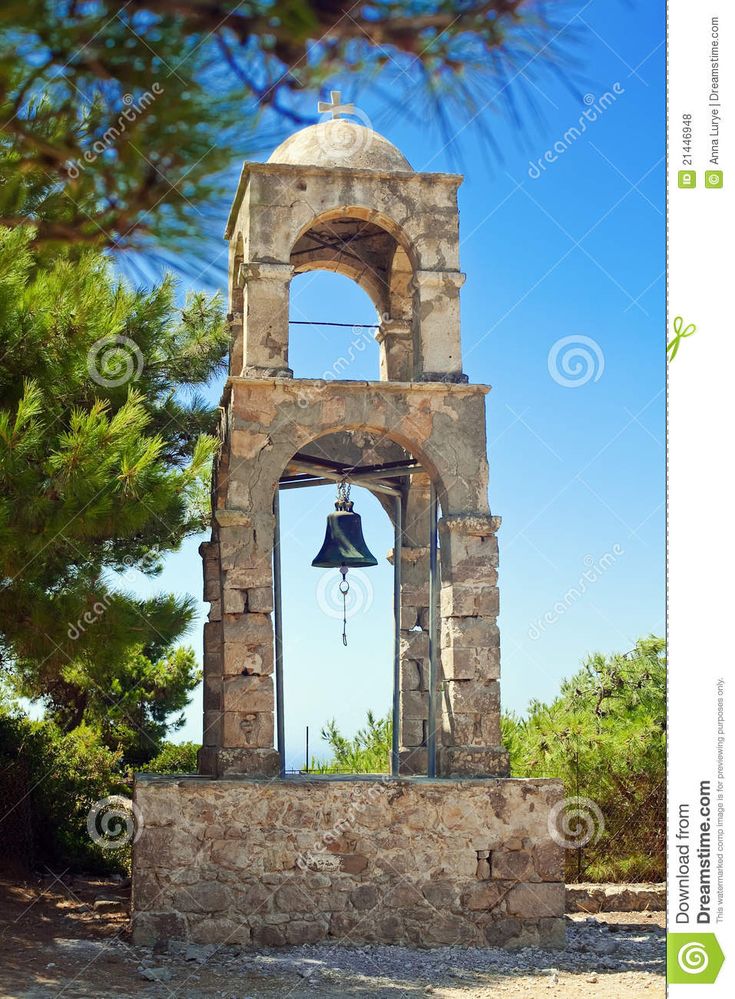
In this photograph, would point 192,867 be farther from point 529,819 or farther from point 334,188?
point 334,188

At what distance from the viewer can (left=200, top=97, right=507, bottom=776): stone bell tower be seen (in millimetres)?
8891

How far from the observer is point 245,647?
28.9 ft

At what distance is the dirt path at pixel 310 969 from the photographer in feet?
23.9

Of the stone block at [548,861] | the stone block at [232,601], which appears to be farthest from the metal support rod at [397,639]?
the stone block at [232,601]

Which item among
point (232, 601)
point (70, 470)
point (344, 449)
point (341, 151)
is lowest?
point (232, 601)

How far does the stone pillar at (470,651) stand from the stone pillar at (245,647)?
138 centimetres

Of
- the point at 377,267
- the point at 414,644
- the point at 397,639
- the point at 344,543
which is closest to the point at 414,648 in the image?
the point at 414,644

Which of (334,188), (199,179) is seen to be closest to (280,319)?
(334,188)

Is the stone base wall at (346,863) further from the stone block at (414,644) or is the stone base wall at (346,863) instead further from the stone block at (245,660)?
the stone block at (414,644)

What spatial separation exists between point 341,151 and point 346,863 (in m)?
5.70

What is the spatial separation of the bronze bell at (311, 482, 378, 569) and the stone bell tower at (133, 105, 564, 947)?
1.23 ft

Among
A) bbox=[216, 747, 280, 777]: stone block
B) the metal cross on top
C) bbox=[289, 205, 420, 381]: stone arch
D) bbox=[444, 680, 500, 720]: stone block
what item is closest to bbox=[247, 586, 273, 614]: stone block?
bbox=[216, 747, 280, 777]: stone block

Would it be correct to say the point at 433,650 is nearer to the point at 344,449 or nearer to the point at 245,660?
the point at 245,660

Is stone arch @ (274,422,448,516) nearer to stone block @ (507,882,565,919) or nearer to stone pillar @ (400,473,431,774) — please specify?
stone pillar @ (400,473,431,774)
